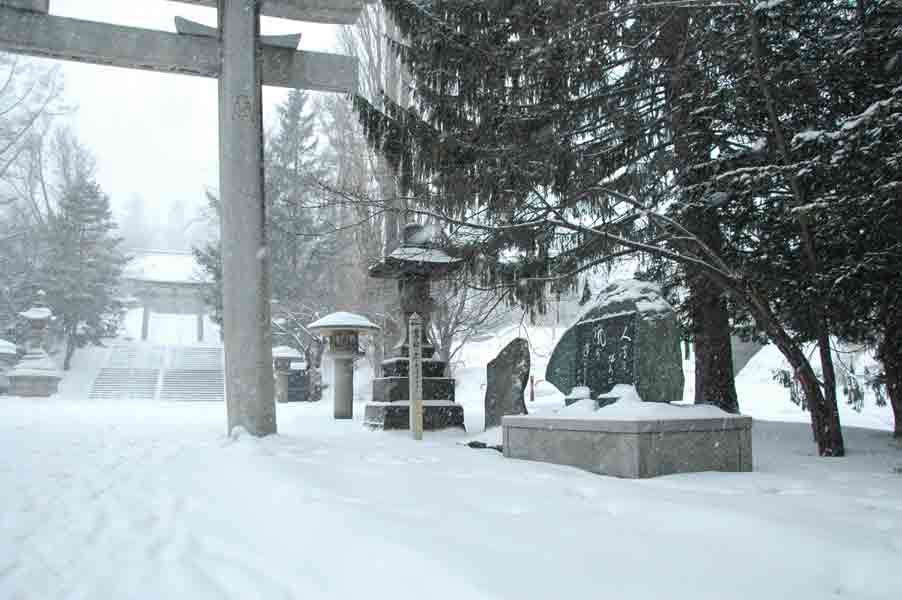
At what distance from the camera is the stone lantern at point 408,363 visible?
10.4m

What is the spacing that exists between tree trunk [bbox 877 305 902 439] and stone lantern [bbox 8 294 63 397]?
2385cm

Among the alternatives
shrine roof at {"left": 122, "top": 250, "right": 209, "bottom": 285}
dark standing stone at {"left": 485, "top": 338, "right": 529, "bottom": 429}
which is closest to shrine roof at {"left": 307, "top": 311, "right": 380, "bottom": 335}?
dark standing stone at {"left": 485, "top": 338, "right": 529, "bottom": 429}

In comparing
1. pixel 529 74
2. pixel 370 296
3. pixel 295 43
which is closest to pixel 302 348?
pixel 370 296

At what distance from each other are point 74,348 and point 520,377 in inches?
993

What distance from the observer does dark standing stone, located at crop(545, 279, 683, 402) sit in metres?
5.95

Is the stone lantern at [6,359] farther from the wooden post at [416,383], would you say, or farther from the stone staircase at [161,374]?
the wooden post at [416,383]

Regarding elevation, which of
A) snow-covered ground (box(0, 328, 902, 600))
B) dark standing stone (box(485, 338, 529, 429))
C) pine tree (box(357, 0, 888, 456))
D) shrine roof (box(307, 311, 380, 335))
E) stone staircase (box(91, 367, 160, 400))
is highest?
pine tree (box(357, 0, 888, 456))

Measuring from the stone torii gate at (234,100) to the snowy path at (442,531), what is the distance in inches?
95.1

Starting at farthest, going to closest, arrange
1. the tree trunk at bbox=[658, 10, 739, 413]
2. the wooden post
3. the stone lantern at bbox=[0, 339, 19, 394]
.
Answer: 1. the stone lantern at bbox=[0, 339, 19, 394]
2. the wooden post
3. the tree trunk at bbox=[658, 10, 739, 413]

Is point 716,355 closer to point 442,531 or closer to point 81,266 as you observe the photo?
point 442,531

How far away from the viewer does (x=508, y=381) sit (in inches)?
374

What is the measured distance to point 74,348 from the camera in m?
28.1

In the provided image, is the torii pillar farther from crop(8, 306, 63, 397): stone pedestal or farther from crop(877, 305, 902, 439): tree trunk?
crop(8, 306, 63, 397): stone pedestal

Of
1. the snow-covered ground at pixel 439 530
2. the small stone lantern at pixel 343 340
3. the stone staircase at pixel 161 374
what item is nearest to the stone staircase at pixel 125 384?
the stone staircase at pixel 161 374
